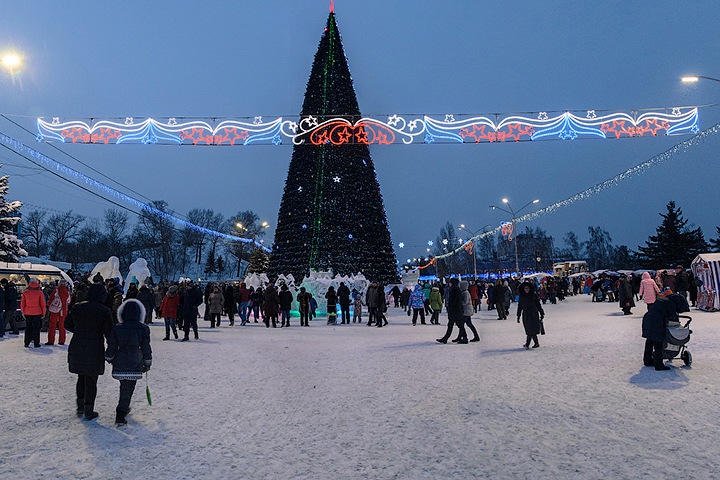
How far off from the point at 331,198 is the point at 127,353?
22.2m

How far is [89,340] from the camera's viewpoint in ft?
19.8

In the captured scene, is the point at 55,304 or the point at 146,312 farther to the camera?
the point at 55,304

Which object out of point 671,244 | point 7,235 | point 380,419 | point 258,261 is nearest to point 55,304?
point 380,419

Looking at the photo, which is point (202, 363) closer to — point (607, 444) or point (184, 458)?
point (184, 458)

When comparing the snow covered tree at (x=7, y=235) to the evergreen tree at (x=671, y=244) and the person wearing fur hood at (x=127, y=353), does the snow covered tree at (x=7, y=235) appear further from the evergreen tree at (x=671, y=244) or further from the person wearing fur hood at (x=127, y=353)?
the evergreen tree at (x=671, y=244)

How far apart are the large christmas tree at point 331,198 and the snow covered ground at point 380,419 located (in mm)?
16862

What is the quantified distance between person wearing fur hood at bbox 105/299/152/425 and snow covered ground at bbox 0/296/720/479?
1.16 feet

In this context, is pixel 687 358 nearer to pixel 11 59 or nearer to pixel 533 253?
pixel 11 59

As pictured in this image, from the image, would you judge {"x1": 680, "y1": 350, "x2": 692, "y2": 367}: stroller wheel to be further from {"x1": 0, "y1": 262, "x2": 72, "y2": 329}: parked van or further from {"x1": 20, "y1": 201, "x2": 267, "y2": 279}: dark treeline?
{"x1": 20, "y1": 201, "x2": 267, "y2": 279}: dark treeline

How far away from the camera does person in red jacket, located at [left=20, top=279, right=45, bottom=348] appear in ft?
40.2

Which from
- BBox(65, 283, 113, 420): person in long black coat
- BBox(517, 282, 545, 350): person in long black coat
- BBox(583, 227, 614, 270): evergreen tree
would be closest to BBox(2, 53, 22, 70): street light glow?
BBox(65, 283, 113, 420): person in long black coat

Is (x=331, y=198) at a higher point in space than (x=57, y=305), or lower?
higher

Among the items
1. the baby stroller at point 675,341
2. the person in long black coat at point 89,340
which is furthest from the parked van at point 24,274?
the baby stroller at point 675,341

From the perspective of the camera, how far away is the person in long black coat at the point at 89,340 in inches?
237
